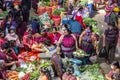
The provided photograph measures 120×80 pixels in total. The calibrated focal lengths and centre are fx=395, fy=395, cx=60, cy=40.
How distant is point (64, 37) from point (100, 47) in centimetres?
220

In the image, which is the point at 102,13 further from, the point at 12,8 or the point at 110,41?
the point at 110,41

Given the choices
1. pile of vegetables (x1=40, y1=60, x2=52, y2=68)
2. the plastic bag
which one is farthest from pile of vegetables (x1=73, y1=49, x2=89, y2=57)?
the plastic bag

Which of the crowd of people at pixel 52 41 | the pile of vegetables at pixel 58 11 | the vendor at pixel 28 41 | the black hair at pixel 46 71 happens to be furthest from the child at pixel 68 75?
the pile of vegetables at pixel 58 11

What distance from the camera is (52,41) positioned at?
1438cm

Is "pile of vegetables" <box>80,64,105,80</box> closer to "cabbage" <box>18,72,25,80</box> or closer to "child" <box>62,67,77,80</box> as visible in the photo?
"child" <box>62,67,77,80</box>

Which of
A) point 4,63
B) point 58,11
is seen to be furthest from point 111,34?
point 58,11

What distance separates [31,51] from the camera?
1385 centimetres

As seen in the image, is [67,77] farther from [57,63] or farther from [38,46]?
[38,46]

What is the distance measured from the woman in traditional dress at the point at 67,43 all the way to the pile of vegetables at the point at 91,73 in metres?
0.64

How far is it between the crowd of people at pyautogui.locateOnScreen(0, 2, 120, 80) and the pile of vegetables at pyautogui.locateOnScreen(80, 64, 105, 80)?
379 mm

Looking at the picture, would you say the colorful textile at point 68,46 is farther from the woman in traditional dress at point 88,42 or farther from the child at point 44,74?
the child at point 44,74

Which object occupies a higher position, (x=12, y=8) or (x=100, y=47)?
(x=12, y=8)

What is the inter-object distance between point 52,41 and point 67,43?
7.27ft

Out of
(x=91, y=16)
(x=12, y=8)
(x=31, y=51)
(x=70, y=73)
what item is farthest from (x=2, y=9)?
(x=70, y=73)
